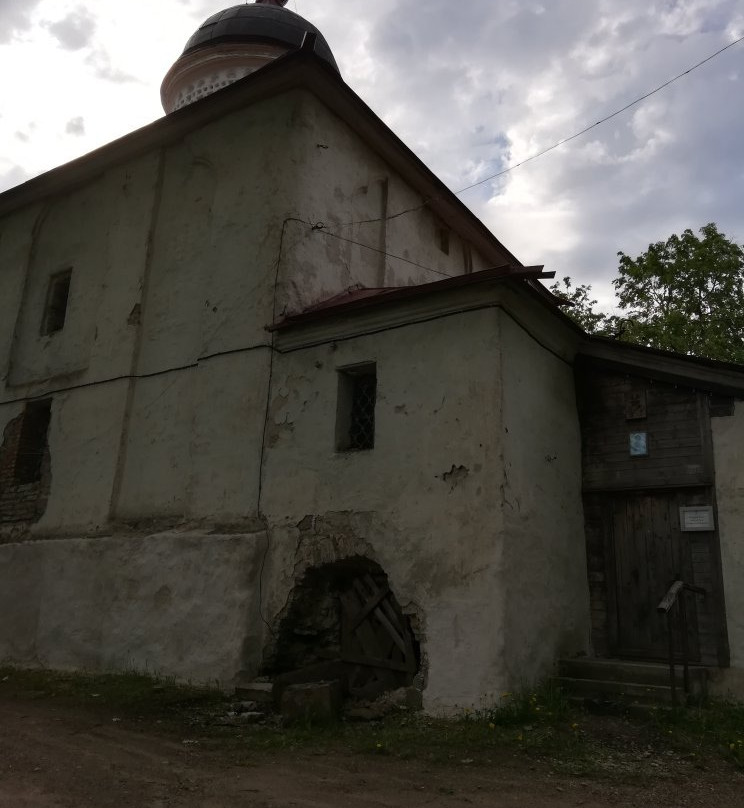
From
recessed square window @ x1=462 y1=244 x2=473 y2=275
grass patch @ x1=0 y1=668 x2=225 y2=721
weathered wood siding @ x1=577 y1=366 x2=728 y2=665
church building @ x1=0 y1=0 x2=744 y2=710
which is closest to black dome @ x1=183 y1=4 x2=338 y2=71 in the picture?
church building @ x1=0 y1=0 x2=744 y2=710

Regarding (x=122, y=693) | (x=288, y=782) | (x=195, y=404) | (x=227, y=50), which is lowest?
(x=288, y=782)

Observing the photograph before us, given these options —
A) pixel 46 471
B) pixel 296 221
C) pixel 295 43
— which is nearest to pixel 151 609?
pixel 46 471

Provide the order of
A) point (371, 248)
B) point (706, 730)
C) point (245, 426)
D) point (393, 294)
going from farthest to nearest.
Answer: point (371, 248)
point (245, 426)
point (393, 294)
point (706, 730)

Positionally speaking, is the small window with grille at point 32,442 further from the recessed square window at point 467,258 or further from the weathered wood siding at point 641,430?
the weathered wood siding at point 641,430

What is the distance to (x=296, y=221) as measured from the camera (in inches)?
378

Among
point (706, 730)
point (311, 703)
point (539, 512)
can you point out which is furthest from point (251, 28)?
point (706, 730)

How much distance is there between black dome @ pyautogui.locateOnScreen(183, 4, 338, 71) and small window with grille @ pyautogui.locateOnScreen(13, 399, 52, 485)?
764cm

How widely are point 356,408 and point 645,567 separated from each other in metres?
3.67

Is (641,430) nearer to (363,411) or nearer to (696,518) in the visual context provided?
(696,518)

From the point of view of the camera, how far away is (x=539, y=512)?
25.2 ft

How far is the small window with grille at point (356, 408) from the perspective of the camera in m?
8.36

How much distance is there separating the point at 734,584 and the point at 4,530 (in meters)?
9.80

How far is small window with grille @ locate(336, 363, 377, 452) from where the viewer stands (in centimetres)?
836

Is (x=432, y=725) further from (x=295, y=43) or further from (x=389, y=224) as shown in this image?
(x=295, y=43)
